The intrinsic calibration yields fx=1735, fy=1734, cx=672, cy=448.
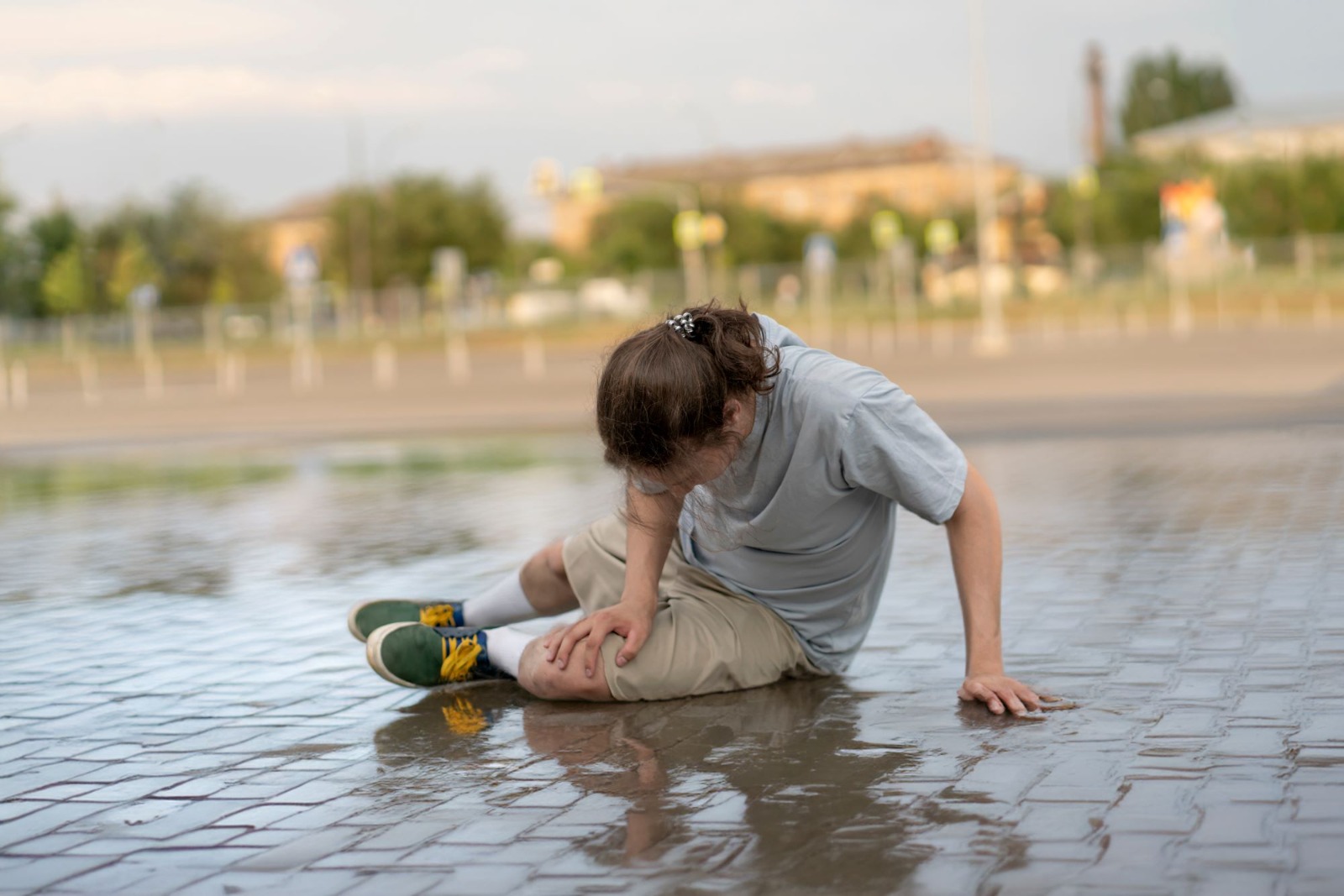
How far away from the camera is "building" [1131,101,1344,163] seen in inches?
3236

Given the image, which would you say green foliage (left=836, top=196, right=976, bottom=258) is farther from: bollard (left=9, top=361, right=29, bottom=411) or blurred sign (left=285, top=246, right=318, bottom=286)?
blurred sign (left=285, top=246, right=318, bottom=286)

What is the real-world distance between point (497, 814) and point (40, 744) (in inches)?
61.3

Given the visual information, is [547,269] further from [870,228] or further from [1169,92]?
[1169,92]

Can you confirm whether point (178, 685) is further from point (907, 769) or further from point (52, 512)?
point (52, 512)

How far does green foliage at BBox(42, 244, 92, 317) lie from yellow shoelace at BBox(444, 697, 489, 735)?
57.3 metres

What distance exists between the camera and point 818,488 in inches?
164

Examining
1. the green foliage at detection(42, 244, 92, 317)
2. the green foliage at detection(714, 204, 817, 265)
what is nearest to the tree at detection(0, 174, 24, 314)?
the green foliage at detection(42, 244, 92, 317)

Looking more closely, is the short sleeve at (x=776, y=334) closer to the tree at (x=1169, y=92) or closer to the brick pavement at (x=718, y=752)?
the brick pavement at (x=718, y=752)

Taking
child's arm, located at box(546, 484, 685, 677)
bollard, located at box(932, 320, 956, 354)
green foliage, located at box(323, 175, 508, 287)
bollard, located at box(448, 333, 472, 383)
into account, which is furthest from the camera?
green foliage, located at box(323, 175, 508, 287)

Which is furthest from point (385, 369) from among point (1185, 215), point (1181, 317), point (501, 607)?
point (501, 607)

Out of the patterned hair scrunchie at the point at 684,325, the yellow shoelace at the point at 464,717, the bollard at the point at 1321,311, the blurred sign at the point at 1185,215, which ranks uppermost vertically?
the blurred sign at the point at 1185,215

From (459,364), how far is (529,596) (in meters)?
33.5

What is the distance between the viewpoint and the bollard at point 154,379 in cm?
3065

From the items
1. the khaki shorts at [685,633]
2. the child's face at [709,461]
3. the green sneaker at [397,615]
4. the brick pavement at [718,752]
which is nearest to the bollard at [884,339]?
the brick pavement at [718,752]
